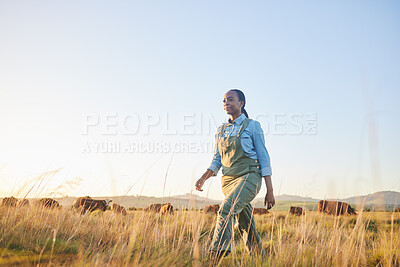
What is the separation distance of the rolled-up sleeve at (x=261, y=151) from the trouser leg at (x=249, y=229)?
41 centimetres

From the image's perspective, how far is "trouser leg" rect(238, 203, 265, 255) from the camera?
3385 millimetres

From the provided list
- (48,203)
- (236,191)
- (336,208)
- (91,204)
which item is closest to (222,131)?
(236,191)

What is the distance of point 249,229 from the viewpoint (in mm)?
3496

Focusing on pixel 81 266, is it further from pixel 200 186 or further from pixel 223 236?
pixel 200 186

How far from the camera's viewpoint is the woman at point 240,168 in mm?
3143

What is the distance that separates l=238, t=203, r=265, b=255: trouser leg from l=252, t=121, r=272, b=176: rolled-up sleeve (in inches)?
16.3

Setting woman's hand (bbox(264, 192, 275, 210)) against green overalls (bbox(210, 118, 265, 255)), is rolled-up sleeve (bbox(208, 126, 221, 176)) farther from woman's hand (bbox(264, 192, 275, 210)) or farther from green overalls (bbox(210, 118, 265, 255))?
woman's hand (bbox(264, 192, 275, 210))

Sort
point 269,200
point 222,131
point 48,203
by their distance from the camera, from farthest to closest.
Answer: point 48,203, point 222,131, point 269,200

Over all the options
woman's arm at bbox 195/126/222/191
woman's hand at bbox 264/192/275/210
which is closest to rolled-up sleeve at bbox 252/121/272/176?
woman's hand at bbox 264/192/275/210

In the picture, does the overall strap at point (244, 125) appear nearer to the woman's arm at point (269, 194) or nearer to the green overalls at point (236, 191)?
the green overalls at point (236, 191)

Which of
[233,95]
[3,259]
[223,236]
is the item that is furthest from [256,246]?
[3,259]

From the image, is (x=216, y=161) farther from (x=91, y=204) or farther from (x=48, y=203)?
(x=91, y=204)

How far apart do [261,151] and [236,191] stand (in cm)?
55

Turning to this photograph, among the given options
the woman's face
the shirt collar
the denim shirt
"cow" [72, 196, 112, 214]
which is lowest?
"cow" [72, 196, 112, 214]
